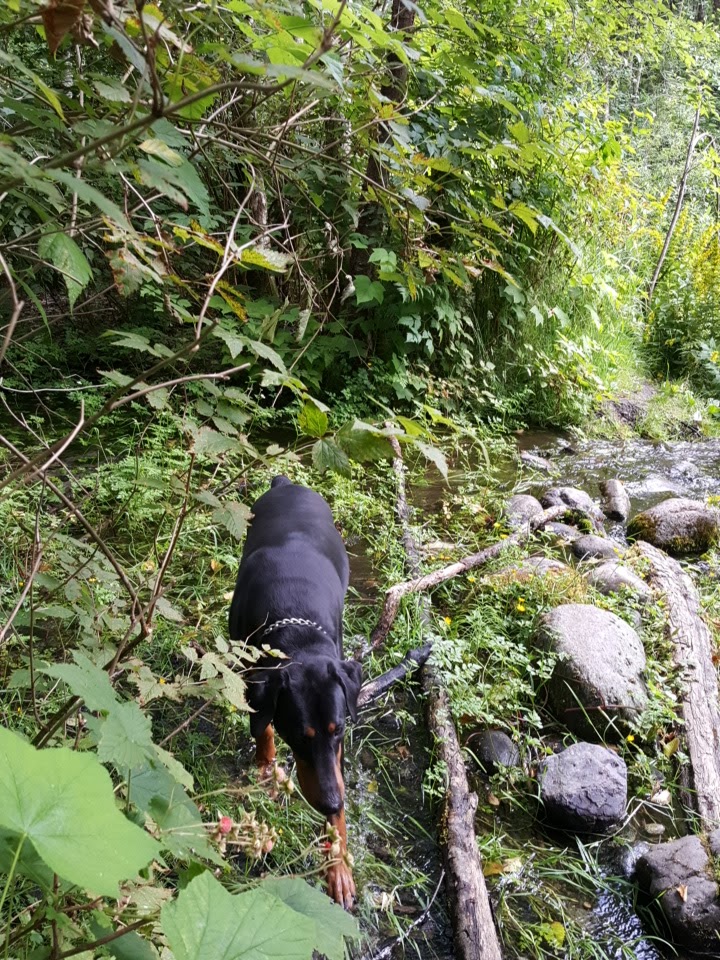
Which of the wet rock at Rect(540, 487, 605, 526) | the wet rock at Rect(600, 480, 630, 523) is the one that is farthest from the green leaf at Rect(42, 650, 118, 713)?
the wet rock at Rect(600, 480, 630, 523)

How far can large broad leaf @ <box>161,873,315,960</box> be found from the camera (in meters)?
0.73

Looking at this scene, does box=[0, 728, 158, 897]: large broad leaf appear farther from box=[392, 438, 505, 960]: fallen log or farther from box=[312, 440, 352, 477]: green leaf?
box=[392, 438, 505, 960]: fallen log

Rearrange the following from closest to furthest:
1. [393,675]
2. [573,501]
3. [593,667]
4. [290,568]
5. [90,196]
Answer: [90,196]
[290,568]
[393,675]
[593,667]
[573,501]

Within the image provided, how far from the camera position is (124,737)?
1.06 metres

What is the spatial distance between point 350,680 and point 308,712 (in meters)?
0.19

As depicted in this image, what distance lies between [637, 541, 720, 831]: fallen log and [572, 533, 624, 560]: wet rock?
188mm

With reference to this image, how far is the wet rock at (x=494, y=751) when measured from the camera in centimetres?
300

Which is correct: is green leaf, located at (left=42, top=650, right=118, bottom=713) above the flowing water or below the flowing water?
above

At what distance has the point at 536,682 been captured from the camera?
138 inches

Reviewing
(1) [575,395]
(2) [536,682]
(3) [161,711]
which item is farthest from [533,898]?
(1) [575,395]

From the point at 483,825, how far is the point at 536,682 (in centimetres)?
91

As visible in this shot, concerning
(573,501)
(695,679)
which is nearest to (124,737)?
(695,679)

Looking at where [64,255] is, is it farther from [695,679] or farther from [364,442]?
[695,679]

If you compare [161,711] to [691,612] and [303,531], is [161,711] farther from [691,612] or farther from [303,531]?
[691,612]
